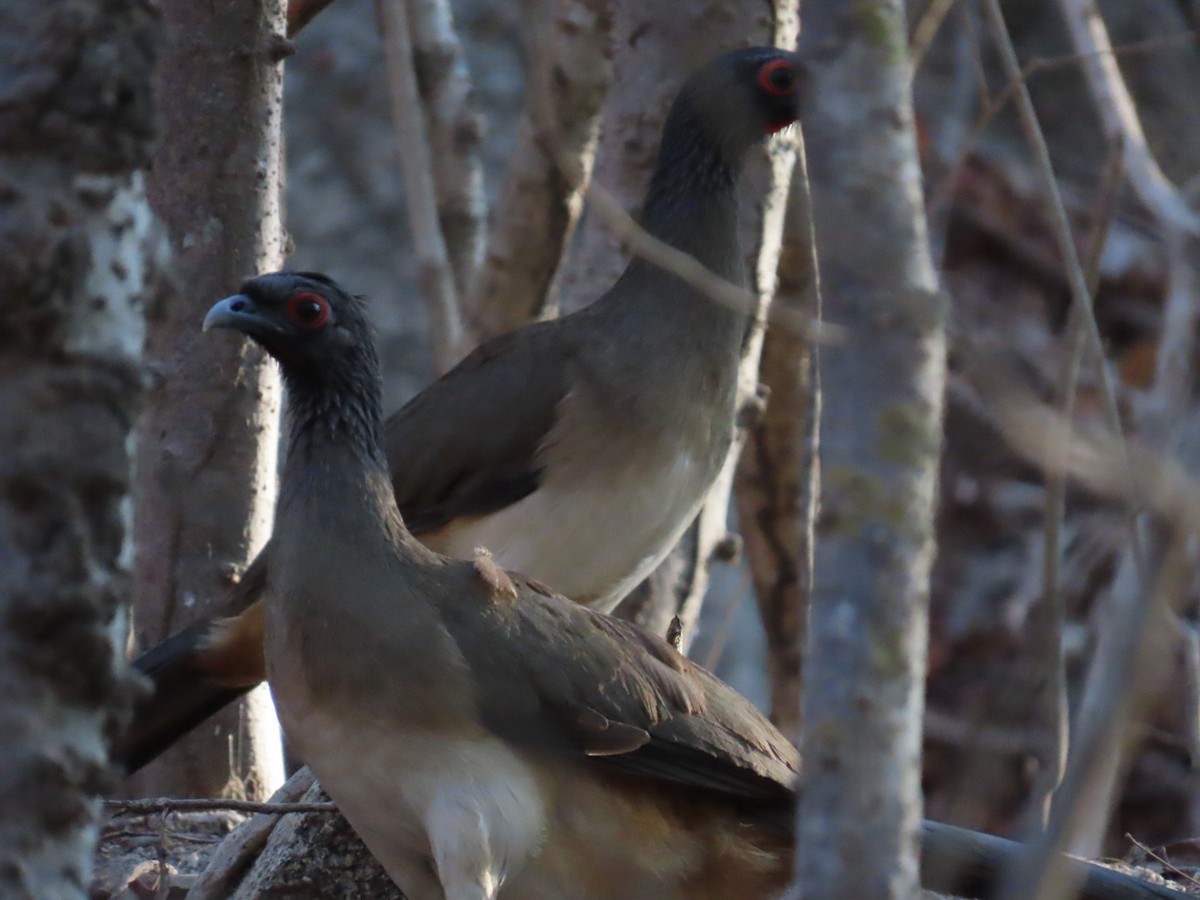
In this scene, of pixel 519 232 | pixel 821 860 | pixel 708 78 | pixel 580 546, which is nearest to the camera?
pixel 821 860

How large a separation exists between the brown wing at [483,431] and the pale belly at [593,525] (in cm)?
11

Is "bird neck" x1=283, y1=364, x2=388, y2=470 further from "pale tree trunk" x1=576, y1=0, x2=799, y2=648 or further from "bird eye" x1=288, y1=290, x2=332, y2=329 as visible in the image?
"pale tree trunk" x1=576, y1=0, x2=799, y2=648

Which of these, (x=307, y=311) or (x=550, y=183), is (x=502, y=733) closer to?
(x=307, y=311)

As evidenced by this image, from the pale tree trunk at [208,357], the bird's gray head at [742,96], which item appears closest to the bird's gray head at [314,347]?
the pale tree trunk at [208,357]

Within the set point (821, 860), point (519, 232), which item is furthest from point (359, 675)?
point (519, 232)

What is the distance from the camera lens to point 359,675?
13.2 ft

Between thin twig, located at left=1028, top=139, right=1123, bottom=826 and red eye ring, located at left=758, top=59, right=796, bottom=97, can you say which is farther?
red eye ring, located at left=758, top=59, right=796, bottom=97

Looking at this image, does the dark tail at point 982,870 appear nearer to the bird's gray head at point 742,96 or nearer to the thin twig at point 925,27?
the thin twig at point 925,27

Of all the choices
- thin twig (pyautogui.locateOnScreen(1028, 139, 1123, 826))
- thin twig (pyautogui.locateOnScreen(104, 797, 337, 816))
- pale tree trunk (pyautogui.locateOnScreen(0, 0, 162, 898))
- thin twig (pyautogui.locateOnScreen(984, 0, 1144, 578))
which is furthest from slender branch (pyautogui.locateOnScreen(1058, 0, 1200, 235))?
thin twig (pyautogui.locateOnScreen(104, 797, 337, 816))

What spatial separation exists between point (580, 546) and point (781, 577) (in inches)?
85.4

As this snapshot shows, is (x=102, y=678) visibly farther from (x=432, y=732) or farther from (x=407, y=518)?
(x=407, y=518)

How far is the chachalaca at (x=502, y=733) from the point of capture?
3.99m

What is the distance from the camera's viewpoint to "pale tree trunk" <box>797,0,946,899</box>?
7.89 feet

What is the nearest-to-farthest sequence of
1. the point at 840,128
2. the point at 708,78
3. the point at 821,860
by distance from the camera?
the point at 821,860, the point at 840,128, the point at 708,78
